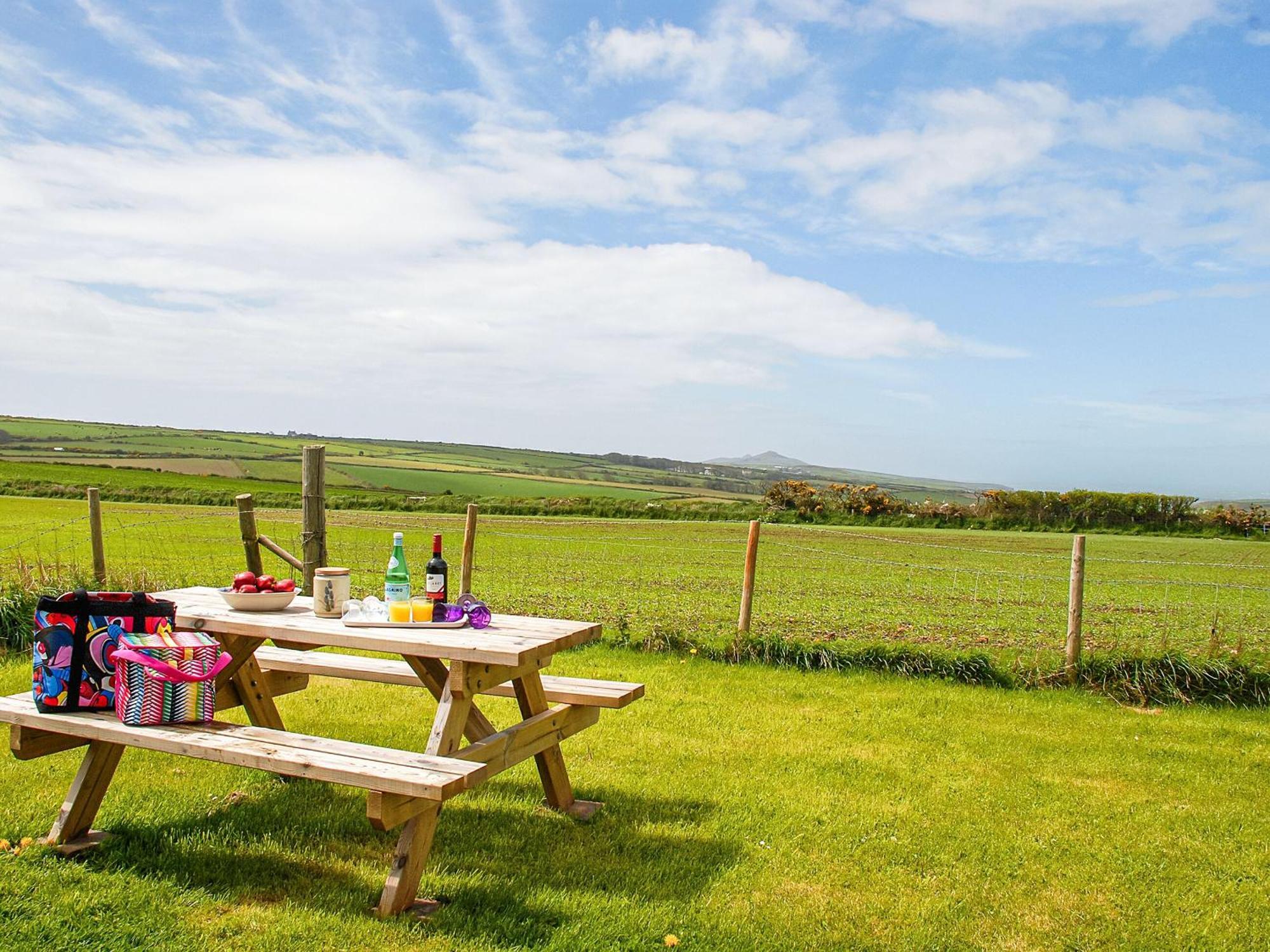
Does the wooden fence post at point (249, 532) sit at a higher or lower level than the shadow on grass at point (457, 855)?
higher

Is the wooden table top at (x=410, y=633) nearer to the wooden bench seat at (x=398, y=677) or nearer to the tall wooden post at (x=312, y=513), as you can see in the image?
the wooden bench seat at (x=398, y=677)

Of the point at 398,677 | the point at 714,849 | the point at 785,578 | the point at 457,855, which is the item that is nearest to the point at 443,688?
the point at 398,677

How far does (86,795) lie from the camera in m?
4.27

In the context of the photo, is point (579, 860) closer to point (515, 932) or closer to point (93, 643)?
point (515, 932)

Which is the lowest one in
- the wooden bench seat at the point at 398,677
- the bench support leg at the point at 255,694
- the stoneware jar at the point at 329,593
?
the bench support leg at the point at 255,694

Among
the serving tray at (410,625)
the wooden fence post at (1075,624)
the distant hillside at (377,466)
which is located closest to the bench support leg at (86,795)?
the serving tray at (410,625)

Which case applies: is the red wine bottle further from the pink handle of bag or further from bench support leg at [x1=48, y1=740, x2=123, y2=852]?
bench support leg at [x1=48, y1=740, x2=123, y2=852]

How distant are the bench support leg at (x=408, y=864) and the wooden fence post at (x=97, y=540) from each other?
282 inches

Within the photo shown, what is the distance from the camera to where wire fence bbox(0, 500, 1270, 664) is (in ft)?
34.3

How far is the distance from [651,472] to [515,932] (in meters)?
100

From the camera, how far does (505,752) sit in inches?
174

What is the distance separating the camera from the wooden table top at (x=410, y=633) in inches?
161

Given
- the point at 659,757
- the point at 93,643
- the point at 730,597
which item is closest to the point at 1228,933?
the point at 659,757

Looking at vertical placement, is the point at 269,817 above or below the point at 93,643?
below
